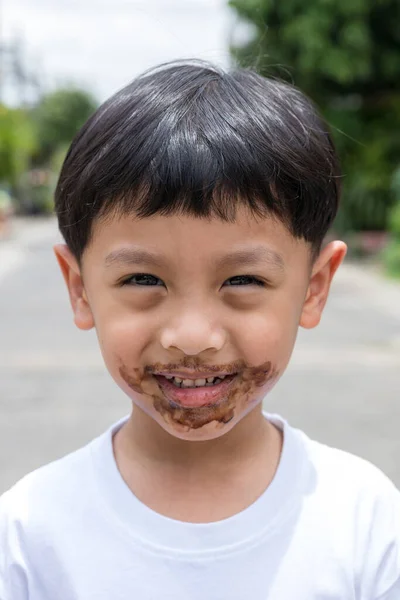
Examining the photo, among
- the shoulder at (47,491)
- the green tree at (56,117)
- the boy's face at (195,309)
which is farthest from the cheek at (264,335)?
the green tree at (56,117)

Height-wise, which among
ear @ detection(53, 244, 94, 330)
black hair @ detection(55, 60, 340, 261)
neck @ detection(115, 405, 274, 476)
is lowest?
neck @ detection(115, 405, 274, 476)

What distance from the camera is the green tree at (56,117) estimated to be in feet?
117

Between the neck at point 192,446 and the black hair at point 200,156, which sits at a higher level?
the black hair at point 200,156

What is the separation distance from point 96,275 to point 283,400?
3.47 m

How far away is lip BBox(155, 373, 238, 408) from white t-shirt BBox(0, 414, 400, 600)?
0.56ft

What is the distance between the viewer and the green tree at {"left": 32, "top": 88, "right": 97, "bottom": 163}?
3569 centimetres

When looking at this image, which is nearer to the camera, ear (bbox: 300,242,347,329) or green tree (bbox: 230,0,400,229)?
ear (bbox: 300,242,347,329)

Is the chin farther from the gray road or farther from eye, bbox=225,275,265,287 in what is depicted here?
the gray road

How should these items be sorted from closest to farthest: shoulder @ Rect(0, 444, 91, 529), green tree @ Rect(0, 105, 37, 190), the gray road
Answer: shoulder @ Rect(0, 444, 91, 529) → the gray road → green tree @ Rect(0, 105, 37, 190)

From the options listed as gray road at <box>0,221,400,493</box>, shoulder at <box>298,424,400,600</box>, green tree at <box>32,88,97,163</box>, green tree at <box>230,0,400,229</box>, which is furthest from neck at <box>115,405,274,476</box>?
green tree at <box>32,88,97,163</box>

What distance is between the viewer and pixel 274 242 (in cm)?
107

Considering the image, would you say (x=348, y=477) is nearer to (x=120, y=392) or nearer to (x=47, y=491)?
(x=47, y=491)

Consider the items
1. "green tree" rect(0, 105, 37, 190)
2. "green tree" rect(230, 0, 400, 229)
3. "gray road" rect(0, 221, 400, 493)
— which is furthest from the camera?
"green tree" rect(0, 105, 37, 190)

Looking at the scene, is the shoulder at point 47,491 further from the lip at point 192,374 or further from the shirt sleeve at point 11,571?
the lip at point 192,374
